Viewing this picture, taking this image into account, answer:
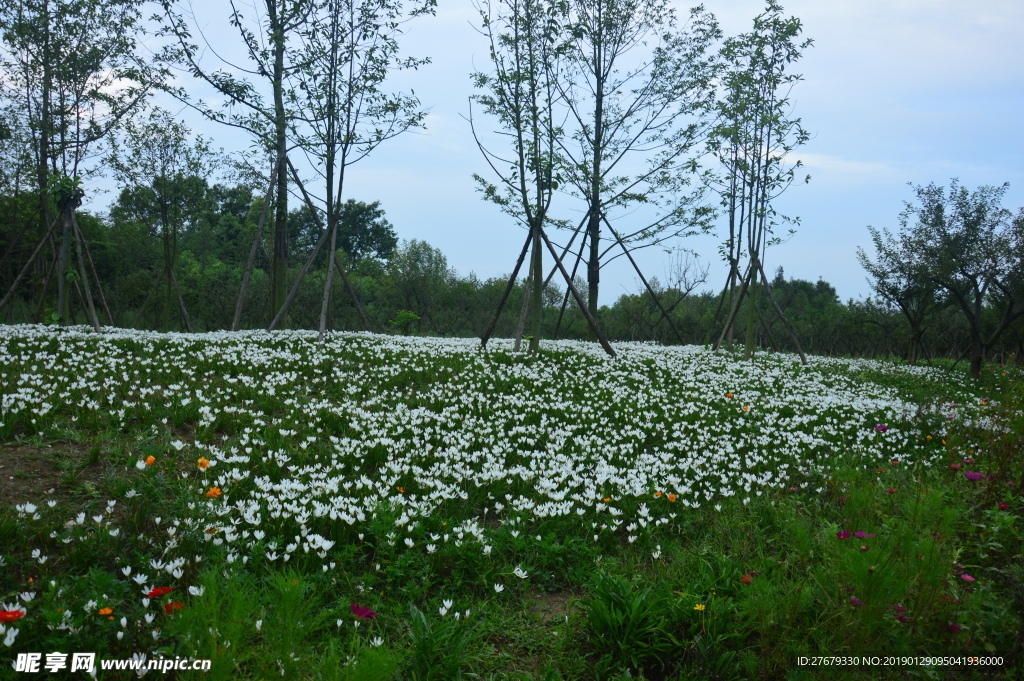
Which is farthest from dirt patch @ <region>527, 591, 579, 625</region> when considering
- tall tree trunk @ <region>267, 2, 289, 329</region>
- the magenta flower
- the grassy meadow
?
tall tree trunk @ <region>267, 2, 289, 329</region>

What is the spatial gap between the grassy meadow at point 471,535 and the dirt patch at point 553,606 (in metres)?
0.03

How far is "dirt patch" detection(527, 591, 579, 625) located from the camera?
425cm

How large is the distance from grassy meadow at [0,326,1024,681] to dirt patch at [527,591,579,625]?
3cm

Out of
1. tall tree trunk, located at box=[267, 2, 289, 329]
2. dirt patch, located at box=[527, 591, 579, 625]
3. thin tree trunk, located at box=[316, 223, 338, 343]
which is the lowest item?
dirt patch, located at box=[527, 591, 579, 625]

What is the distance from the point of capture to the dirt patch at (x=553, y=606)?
4250 millimetres

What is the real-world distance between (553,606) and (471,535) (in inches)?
37.5

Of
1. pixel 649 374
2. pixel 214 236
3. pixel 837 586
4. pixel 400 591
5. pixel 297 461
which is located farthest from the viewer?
pixel 214 236

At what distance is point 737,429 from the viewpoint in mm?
9445

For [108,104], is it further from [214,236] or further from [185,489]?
[214,236]

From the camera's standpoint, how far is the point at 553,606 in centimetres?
449

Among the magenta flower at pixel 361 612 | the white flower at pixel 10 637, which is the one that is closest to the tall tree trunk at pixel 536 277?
the magenta flower at pixel 361 612

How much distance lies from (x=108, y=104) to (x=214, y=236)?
31.3m

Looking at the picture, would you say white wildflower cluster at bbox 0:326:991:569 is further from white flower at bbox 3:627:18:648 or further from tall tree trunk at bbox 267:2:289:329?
tall tree trunk at bbox 267:2:289:329

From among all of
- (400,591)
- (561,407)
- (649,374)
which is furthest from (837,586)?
(649,374)
